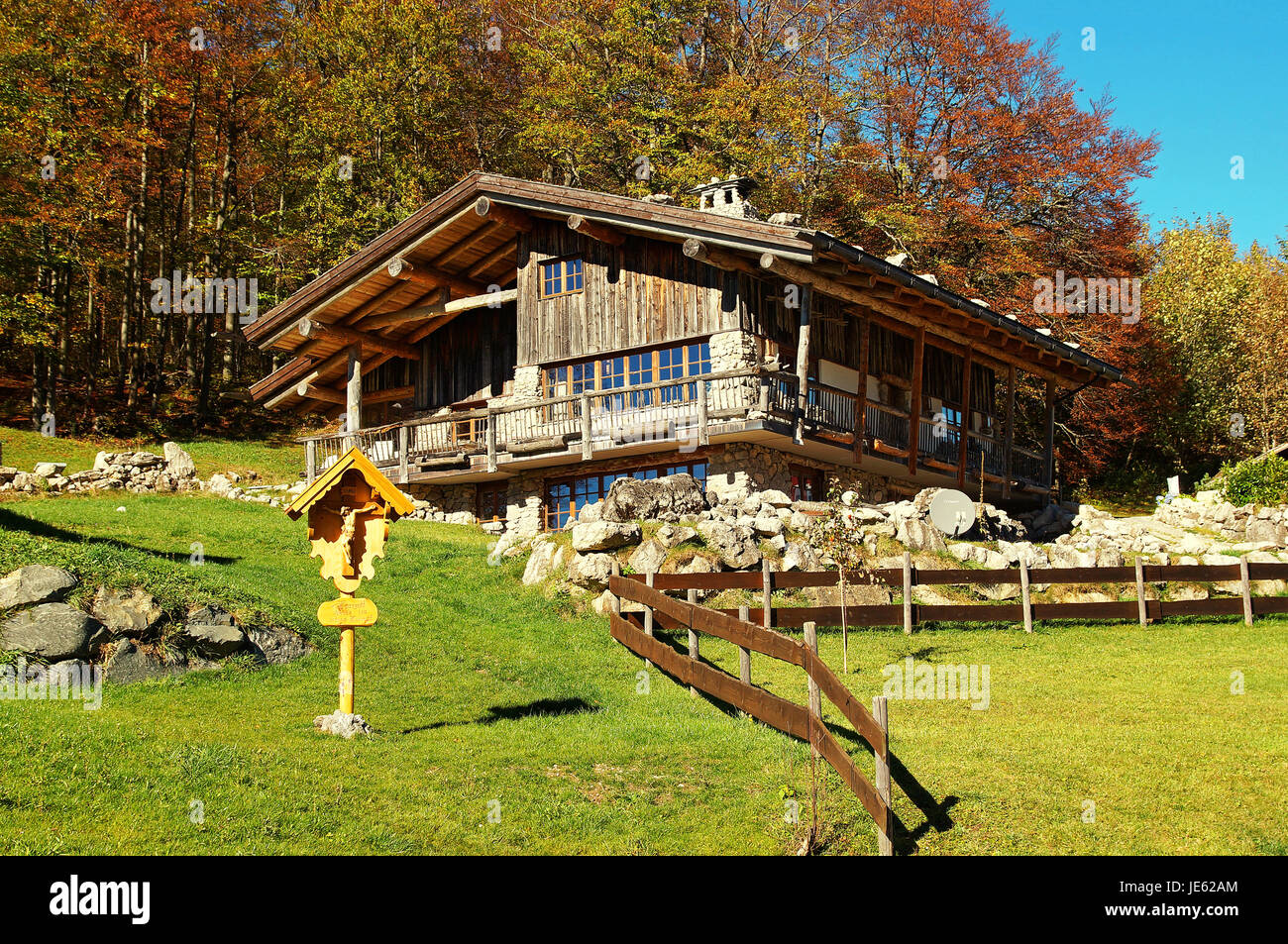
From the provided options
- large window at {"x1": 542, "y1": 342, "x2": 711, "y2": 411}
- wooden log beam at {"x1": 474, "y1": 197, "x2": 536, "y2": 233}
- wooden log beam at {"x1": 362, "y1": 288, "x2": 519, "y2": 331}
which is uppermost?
wooden log beam at {"x1": 474, "y1": 197, "x2": 536, "y2": 233}

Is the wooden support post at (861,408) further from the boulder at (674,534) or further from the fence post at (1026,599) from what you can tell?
the fence post at (1026,599)

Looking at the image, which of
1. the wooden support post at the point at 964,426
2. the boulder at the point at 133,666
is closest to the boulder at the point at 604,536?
the boulder at the point at 133,666

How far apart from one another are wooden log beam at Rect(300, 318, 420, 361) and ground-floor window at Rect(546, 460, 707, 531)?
254 inches

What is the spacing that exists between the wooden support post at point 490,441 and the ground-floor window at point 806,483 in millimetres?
6797

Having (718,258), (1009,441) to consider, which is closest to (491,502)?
(718,258)

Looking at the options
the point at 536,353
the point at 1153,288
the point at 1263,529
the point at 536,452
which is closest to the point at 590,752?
the point at 536,452

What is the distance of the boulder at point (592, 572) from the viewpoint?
57.2 feet

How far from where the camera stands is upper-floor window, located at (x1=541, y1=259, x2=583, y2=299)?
2616 cm

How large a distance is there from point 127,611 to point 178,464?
16538 millimetres

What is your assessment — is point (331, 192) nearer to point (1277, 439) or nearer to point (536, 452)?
point (536, 452)

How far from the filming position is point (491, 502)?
2761 cm

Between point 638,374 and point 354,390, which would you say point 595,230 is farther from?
point 354,390

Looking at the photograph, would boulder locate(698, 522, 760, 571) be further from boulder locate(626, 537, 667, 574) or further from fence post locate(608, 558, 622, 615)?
fence post locate(608, 558, 622, 615)

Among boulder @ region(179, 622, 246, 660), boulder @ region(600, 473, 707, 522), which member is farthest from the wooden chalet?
boulder @ region(179, 622, 246, 660)
